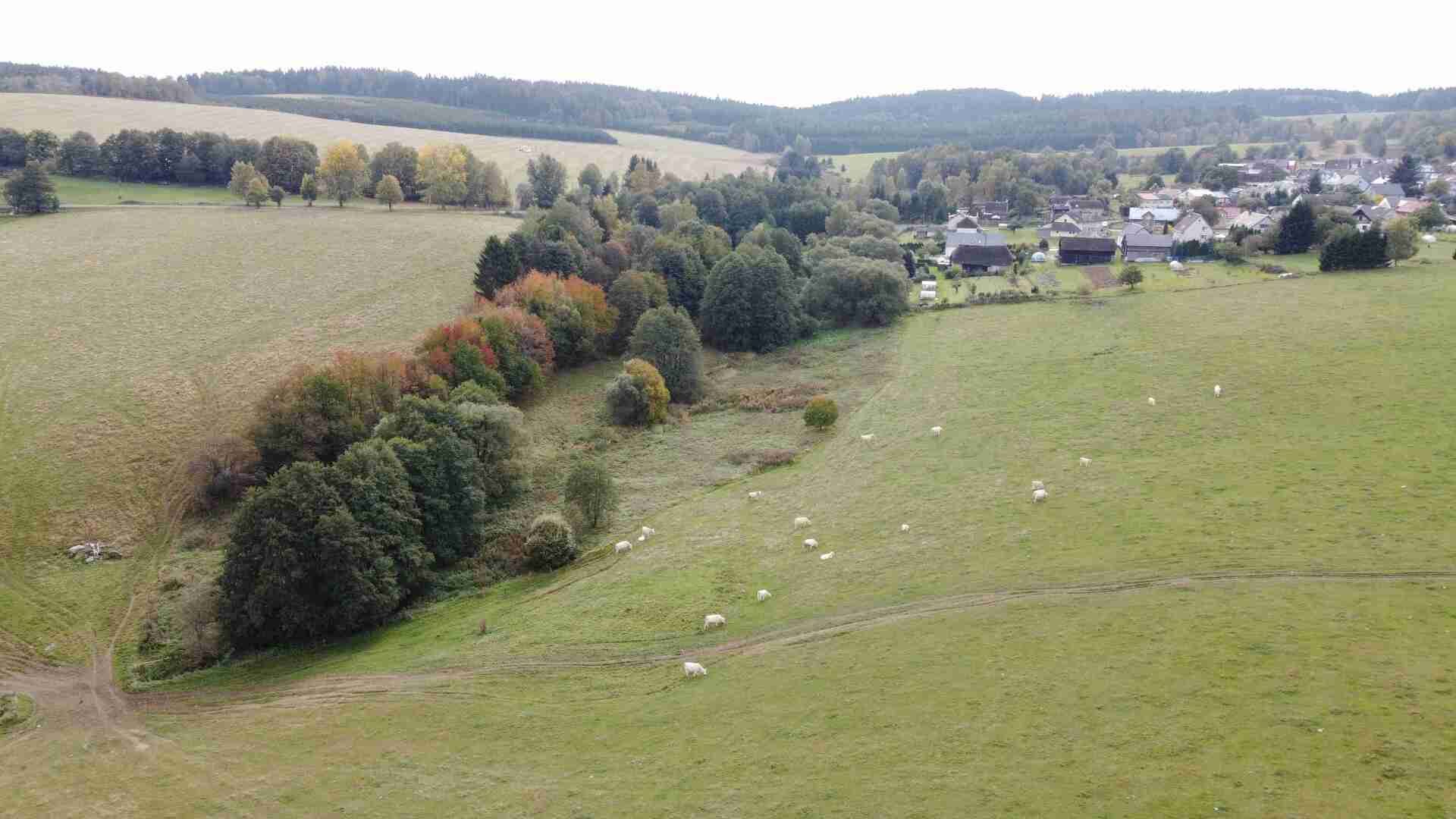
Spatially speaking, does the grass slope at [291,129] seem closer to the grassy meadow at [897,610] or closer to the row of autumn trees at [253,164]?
the row of autumn trees at [253,164]

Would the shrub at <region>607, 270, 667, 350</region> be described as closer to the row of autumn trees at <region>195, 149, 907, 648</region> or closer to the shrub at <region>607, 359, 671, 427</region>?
the row of autumn trees at <region>195, 149, 907, 648</region>

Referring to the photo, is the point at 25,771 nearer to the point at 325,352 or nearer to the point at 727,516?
the point at 727,516

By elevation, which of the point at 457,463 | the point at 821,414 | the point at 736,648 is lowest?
the point at 736,648

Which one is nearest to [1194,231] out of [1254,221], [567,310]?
[1254,221]

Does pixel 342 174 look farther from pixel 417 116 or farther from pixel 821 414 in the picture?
pixel 821 414

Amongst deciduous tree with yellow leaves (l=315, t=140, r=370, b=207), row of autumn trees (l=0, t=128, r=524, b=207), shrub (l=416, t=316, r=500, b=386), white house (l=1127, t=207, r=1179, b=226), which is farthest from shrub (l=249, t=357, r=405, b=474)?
white house (l=1127, t=207, r=1179, b=226)

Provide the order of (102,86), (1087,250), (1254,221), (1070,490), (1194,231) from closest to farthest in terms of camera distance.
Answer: (1070,490)
(1087,250)
(1194,231)
(1254,221)
(102,86)
